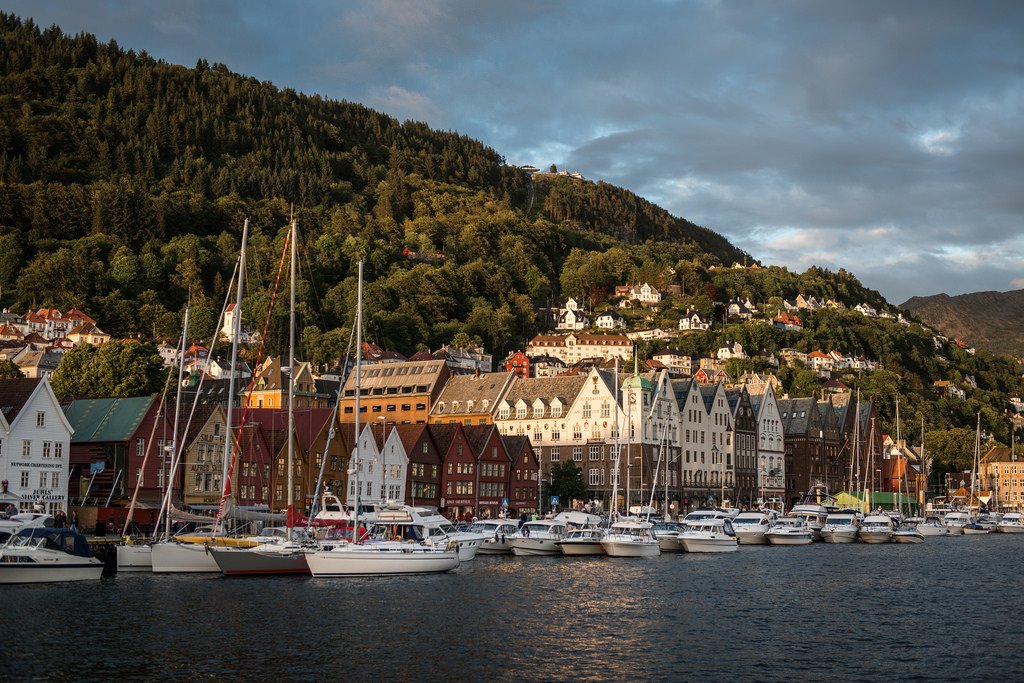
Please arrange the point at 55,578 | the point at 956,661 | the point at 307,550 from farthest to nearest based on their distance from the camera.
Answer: the point at 307,550
the point at 55,578
the point at 956,661

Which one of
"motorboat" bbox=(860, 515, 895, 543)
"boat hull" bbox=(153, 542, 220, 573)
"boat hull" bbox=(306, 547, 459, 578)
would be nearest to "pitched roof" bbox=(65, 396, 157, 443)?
"boat hull" bbox=(153, 542, 220, 573)

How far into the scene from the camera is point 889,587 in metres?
67.7

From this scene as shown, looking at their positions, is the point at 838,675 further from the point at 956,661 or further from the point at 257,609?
the point at 257,609

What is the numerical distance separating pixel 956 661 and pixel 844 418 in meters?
135

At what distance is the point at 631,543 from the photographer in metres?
86.8

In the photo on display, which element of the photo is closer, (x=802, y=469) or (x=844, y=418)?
(x=802, y=469)

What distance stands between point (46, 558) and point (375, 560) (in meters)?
16.9

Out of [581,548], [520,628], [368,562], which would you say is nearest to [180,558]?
[368,562]

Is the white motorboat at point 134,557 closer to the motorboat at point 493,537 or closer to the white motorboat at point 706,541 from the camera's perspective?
the motorboat at point 493,537

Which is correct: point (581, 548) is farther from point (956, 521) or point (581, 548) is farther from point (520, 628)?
point (956, 521)

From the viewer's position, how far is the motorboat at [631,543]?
86.8 meters

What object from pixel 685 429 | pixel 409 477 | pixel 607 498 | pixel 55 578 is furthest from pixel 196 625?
pixel 685 429

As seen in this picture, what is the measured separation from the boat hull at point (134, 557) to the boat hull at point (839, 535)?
2941 inches

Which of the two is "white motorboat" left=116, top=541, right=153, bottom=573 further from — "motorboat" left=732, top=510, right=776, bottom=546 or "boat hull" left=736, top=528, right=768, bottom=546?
"boat hull" left=736, top=528, right=768, bottom=546
